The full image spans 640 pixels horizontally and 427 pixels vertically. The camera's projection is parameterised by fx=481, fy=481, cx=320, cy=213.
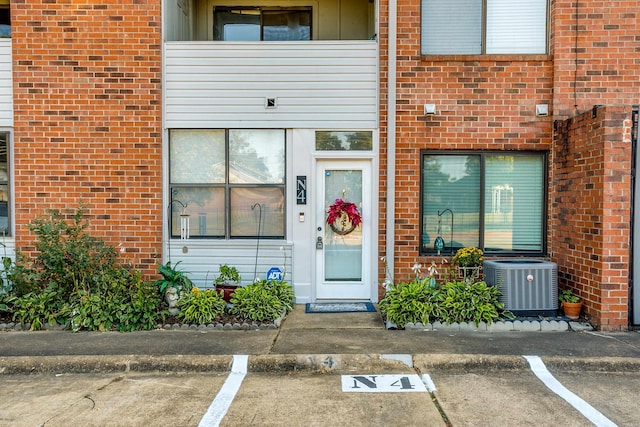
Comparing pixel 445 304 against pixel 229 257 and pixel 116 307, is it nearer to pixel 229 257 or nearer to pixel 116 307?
pixel 229 257

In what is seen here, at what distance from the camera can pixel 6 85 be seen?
23.6 ft

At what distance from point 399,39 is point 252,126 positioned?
254cm

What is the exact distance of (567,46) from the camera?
6.94m

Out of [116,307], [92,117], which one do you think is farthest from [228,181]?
[116,307]

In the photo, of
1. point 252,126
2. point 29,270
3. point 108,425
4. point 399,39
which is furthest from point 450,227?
point 29,270

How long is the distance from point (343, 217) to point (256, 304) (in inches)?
75.9

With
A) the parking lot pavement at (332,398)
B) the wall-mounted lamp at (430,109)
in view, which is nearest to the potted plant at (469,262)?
the parking lot pavement at (332,398)

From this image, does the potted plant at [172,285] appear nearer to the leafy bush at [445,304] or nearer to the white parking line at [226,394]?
the white parking line at [226,394]

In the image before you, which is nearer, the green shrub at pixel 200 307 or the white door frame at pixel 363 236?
the green shrub at pixel 200 307

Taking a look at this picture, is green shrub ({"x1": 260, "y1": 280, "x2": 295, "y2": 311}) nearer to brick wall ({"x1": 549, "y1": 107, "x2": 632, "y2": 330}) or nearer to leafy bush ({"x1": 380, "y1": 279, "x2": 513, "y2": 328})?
leafy bush ({"x1": 380, "y1": 279, "x2": 513, "y2": 328})

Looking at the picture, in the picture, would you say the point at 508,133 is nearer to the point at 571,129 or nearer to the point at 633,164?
the point at 571,129

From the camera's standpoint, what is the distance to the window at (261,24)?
8.34m

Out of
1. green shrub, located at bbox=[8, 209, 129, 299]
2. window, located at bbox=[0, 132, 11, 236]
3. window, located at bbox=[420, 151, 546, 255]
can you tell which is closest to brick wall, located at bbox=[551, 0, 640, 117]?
window, located at bbox=[420, 151, 546, 255]

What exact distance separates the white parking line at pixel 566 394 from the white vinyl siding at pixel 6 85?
305 inches
